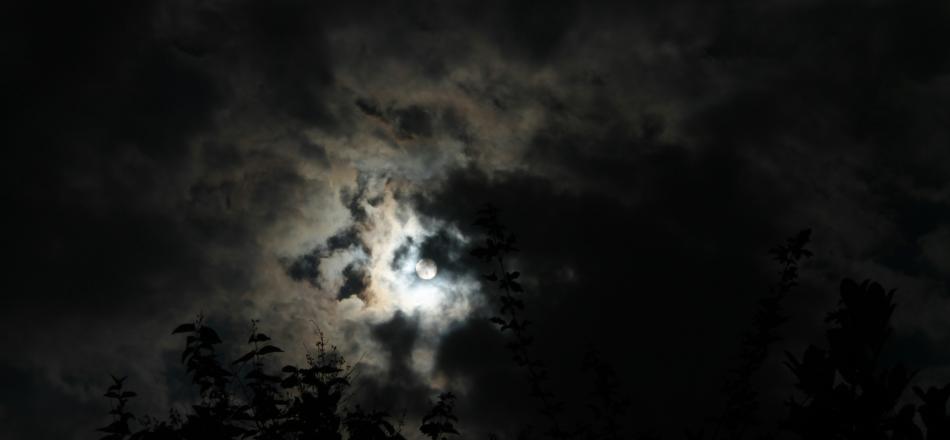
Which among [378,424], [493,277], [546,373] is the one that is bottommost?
[378,424]

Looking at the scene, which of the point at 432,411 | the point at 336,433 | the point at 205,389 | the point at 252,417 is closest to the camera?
the point at 252,417

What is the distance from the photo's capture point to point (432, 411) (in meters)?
8.73

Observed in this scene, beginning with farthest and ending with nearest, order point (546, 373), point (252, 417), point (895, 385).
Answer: point (546, 373), point (252, 417), point (895, 385)

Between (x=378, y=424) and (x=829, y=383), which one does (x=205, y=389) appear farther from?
(x=829, y=383)

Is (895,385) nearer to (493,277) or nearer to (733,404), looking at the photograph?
(493,277)

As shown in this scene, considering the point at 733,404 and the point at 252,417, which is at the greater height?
the point at 733,404

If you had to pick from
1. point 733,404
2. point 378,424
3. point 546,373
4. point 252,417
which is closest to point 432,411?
point 546,373

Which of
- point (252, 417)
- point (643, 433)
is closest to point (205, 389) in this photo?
point (252, 417)

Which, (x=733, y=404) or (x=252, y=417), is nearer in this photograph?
(x=252, y=417)

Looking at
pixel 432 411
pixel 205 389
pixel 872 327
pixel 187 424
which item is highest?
pixel 432 411

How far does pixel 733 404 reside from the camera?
9906 mm

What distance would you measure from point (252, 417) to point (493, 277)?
542cm

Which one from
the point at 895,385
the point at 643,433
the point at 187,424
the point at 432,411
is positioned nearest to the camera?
the point at 895,385

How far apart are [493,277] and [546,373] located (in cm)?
181
